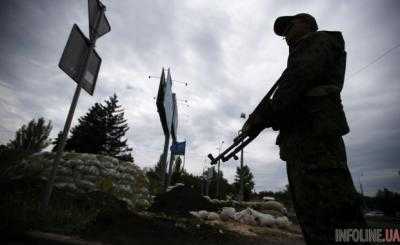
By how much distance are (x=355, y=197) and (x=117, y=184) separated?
8.46m

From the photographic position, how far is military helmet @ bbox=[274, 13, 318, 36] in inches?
97.7

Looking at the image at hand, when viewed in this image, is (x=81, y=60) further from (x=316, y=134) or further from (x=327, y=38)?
(x=316, y=134)

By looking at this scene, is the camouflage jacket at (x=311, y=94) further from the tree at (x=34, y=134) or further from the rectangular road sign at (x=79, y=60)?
the tree at (x=34, y=134)

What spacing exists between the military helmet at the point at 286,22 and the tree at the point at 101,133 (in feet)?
102

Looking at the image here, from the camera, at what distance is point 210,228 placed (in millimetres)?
4523

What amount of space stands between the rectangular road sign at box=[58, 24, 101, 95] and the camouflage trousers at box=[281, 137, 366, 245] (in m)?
3.42

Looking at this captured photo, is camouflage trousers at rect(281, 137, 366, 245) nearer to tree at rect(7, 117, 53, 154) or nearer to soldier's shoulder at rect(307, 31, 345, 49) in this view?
soldier's shoulder at rect(307, 31, 345, 49)

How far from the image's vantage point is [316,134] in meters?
1.84

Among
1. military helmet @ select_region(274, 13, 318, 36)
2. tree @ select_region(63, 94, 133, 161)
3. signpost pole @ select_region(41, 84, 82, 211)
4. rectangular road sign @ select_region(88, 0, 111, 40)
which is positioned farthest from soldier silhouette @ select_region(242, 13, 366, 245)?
tree @ select_region(63, 94, 133, 161)

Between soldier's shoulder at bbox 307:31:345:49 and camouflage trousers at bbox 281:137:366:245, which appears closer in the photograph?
camouflage trousers at bbox 281:137:366:245

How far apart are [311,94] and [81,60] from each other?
3.60 metres

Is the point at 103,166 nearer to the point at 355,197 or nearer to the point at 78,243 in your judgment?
the point at 78,243

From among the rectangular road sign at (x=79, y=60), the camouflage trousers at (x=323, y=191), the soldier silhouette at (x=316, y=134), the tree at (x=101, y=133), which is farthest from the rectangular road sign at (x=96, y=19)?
the tree at (x=101, y=133)

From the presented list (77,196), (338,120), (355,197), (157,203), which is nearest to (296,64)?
(338,120)
